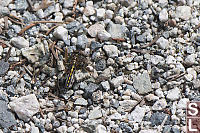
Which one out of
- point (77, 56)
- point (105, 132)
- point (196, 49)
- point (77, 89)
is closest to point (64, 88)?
point (77, 89)

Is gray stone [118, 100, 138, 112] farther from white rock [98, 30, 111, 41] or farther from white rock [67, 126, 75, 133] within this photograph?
white rock [98, 30, 111, 41]

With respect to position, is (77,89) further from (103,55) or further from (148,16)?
(148,16)

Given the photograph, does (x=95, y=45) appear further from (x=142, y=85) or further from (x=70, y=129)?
(x=70, y=129)

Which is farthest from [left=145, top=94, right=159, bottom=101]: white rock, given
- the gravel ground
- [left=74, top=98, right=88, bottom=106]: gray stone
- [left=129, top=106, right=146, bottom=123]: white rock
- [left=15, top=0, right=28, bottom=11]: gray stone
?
[left=15, top=0, right=28, bottom=11]: gray stone

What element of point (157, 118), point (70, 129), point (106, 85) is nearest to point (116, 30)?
point (106, 85)

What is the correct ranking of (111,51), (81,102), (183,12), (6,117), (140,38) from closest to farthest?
Result: (6,117) → (81,102) → (111,51) → (140,38) → (183,12)

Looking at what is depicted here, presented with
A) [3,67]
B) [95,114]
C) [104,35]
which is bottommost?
[95,114]
